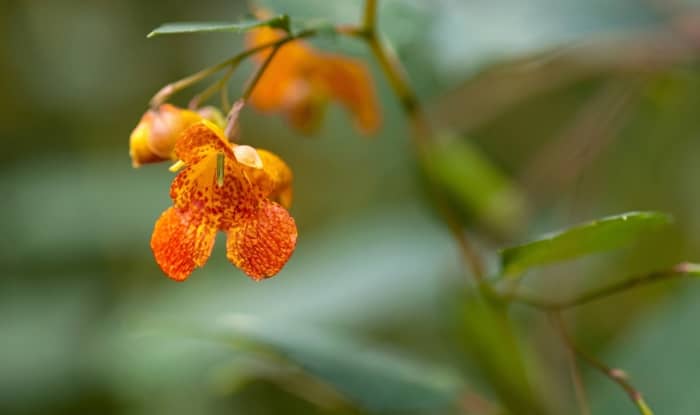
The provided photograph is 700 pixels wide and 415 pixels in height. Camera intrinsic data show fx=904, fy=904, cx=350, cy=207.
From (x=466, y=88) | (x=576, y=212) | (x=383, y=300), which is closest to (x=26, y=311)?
(x=383, y=300)

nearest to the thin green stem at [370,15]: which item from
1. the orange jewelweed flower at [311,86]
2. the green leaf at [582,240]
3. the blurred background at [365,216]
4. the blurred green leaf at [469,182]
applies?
the blurred background at [365,216]

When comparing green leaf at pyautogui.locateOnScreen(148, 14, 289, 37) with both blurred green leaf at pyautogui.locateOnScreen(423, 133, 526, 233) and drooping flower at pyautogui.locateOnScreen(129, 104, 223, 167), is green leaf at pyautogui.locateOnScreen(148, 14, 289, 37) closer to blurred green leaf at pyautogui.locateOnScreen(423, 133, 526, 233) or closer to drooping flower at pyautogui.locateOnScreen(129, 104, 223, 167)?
drooping flower at pyautogui.locateOnScreen(129, 104, 223, 167)

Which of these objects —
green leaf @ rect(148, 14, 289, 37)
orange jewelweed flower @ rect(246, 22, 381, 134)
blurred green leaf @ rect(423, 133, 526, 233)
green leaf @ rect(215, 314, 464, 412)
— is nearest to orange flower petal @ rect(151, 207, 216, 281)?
green leaf @ rect(148, 14, 289, 37)

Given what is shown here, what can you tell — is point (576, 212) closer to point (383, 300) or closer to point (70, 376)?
point (383, 300)

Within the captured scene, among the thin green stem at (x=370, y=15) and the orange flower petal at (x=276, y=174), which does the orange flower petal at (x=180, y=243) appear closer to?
the orange flower petal at (x=276, y=174)

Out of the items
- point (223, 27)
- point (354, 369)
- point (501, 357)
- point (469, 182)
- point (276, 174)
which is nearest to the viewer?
point (223, 27)

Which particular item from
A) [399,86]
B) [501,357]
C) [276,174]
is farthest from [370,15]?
[501,357]

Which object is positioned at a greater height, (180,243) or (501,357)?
(180,243)

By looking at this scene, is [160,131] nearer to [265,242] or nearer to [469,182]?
[265,242]
